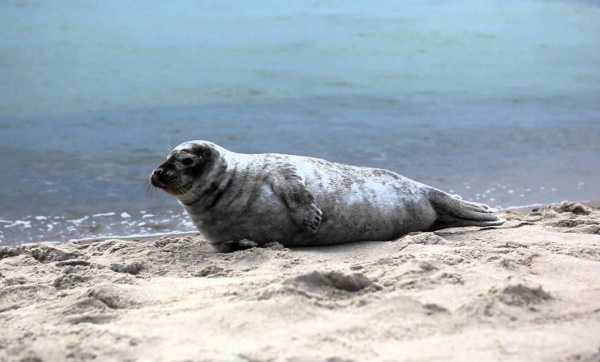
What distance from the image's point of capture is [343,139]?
25.6ft

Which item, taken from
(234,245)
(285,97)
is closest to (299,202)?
(234,245)

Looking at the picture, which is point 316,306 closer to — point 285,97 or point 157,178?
point 157,178

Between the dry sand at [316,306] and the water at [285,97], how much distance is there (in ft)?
7.14

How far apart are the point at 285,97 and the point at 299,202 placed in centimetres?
583

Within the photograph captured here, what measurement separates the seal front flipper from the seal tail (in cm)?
76

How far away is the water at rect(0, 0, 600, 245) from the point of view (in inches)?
253

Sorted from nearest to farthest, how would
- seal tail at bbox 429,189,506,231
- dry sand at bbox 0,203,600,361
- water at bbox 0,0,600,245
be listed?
dry sand at bbox 0,203,600,361 → seal tail at bbox 429,189,506,231 → water at bbox 0,0,600,245

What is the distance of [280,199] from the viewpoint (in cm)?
391

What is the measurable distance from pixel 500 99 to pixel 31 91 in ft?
18.3

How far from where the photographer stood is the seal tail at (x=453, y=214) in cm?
430

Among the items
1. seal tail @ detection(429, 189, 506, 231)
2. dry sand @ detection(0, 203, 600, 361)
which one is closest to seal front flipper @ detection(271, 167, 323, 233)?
dry sand @ detection(0, 203, 600, 361)

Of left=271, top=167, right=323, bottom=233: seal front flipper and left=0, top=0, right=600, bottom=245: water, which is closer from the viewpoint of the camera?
left=271, top=167, right=323, bottom=233: seal front flipper

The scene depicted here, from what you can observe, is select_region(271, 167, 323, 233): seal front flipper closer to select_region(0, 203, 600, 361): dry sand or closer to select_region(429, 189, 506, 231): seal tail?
select_region(0, 203, 600, 361): dry sand

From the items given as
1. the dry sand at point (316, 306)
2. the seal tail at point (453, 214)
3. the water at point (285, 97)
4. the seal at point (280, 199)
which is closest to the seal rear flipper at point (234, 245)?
the seal at point (280, 199)
